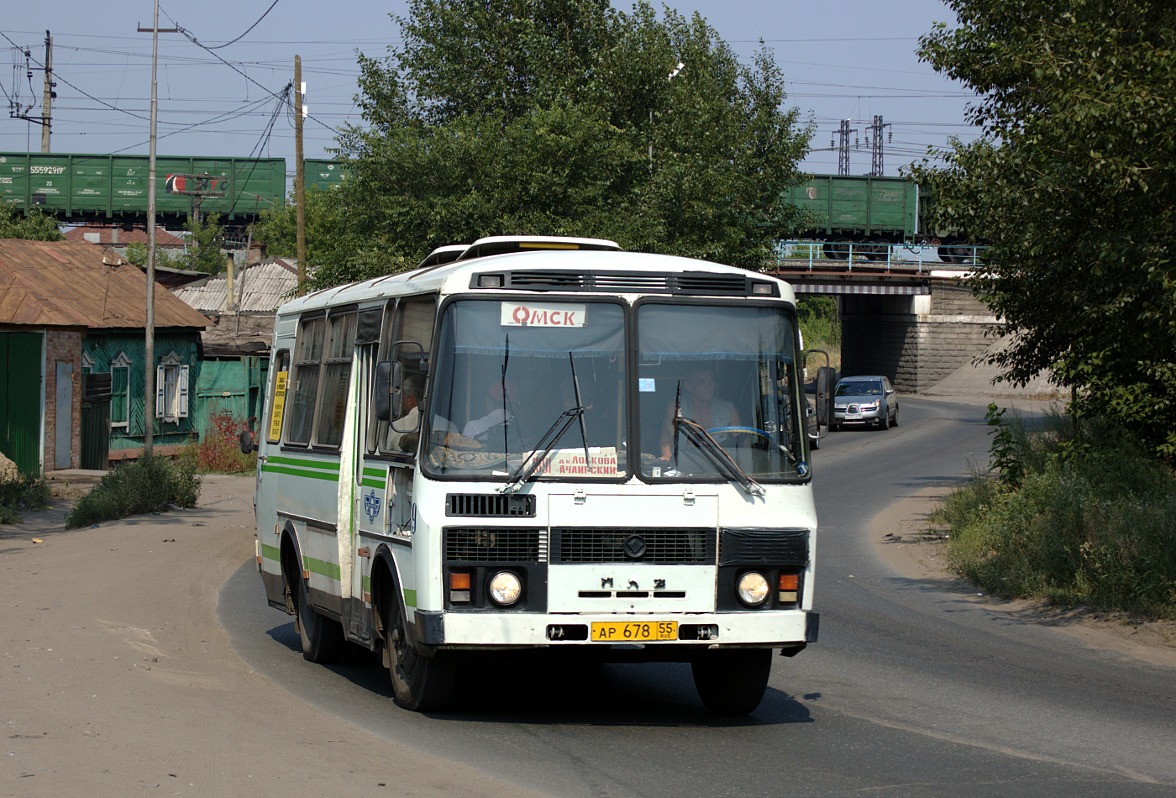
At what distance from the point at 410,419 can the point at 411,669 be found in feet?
4.98

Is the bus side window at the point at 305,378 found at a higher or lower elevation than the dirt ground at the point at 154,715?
higher

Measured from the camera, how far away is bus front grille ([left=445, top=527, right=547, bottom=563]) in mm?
8125

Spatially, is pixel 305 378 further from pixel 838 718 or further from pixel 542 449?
pixel 838 718

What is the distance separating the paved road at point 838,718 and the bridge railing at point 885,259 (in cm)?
5243

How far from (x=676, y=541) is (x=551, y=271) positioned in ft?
5.67

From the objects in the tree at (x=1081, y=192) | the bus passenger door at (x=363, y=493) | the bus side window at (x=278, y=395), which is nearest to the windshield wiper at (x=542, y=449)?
the bus passenger door at (x=363, y=493)

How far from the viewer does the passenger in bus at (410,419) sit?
28.0 ft

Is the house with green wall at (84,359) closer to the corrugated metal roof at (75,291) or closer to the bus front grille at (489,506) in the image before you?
the corrugated metal roof at (75,291)

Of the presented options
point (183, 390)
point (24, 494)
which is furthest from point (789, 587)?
point (183, 390)

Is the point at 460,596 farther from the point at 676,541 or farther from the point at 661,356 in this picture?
the point at 661,356

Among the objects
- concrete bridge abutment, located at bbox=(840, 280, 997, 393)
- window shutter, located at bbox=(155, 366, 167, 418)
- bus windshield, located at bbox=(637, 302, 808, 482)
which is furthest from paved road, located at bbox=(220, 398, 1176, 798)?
concrete bridge abutment, located at bbox=(840, 280, 997, 393)

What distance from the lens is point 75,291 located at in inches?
1433

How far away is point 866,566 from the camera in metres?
18.3

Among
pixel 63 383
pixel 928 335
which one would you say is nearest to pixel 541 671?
pixel 63 383
